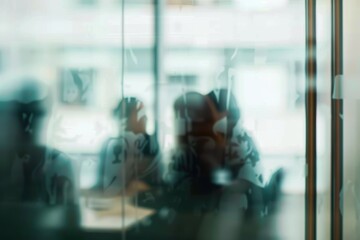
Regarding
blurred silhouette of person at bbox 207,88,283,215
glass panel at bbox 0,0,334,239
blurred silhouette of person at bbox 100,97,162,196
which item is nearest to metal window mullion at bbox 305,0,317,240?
glass panel at bbox 0,0,334,239

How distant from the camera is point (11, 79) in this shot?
220cm

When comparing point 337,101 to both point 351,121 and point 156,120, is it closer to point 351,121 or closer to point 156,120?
point 351,121

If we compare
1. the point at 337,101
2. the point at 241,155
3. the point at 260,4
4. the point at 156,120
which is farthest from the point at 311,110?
the point at 156,120

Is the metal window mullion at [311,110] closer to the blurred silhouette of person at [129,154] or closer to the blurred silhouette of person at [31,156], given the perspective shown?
the blurred silhouette of person at [129,154]

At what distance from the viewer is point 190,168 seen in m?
2.05

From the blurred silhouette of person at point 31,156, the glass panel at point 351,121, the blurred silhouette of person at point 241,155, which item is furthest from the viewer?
the blurred silhouette of person at point 31,156

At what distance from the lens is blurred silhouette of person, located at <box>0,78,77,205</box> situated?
2150mm

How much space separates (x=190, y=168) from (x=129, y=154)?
25cm

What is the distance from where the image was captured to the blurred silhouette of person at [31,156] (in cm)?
215

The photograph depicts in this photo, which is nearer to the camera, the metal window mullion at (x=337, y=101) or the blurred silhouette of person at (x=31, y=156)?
the metal window mullion at (x=337, y=101)

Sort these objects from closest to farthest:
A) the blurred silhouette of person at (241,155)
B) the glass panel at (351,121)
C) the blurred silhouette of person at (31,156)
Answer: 1. the glass panel at (351,121)
2. the blurred silhouette of person at (241,155)
3. the blurred silhouette of person at (31,156)

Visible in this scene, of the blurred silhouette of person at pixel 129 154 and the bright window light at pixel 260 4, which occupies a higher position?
the bright window light at pixel 260 4

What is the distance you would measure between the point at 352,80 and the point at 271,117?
32cm

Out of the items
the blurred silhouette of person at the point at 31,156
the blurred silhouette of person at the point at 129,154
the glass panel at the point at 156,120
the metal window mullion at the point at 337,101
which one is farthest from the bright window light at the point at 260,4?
the blurred silhouette of person at the point at 31,156
